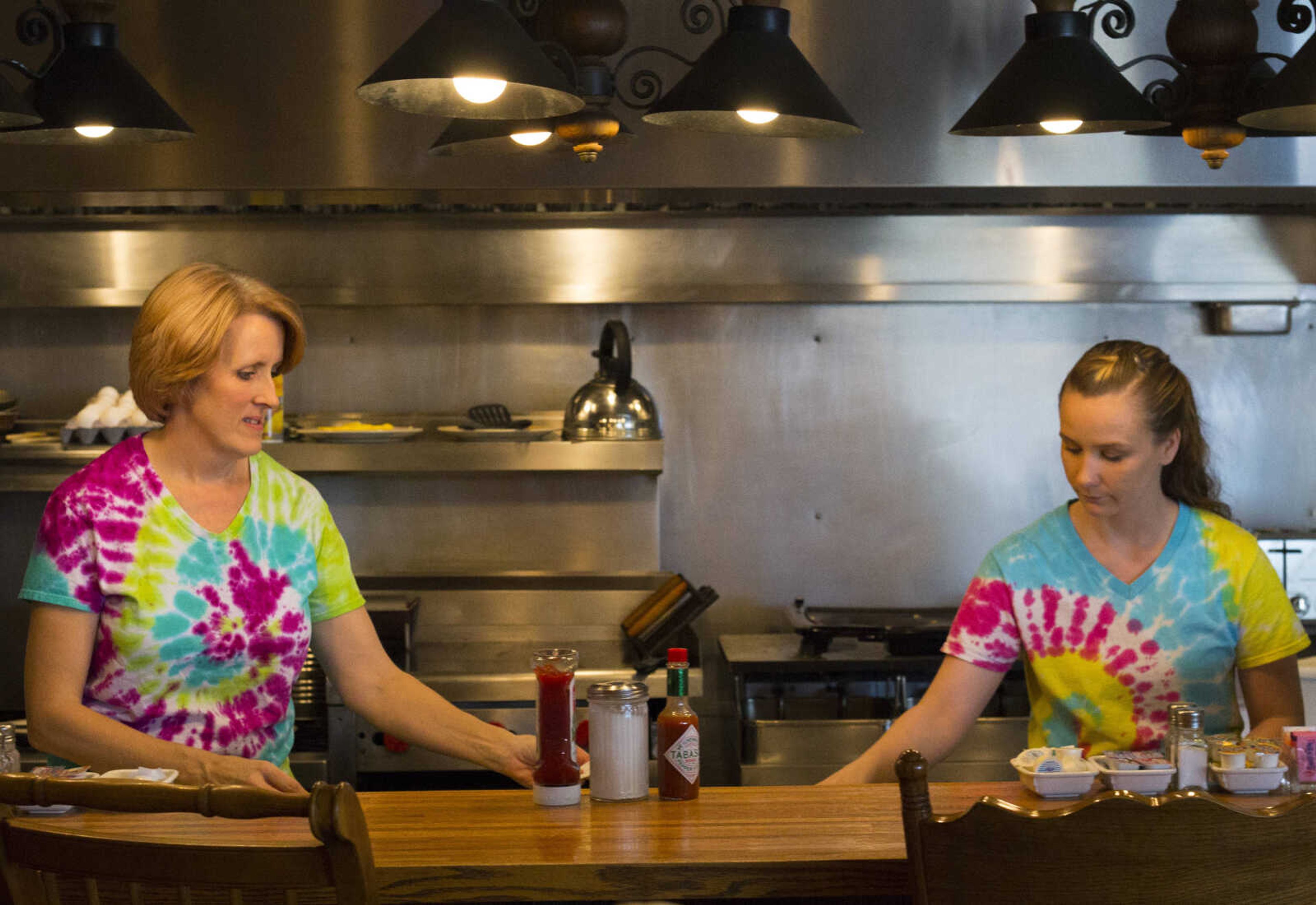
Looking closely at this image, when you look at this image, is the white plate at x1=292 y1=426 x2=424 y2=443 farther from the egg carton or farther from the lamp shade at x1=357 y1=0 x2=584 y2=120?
the lamp shade at x1=357 y1=0 x2=584 y2=120

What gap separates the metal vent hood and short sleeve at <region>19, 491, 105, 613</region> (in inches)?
66.5

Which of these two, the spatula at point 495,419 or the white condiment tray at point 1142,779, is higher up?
the spatula at point 495,419

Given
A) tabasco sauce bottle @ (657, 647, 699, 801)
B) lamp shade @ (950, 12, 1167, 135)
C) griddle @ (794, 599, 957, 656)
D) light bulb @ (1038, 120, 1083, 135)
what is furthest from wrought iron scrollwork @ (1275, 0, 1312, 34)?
griddle @ (794, 599, 957, 656)

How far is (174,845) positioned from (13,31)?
3.06 m

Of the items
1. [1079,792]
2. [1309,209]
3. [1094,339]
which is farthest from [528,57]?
[1309,209]

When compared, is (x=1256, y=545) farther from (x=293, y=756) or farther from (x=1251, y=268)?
(x=293, y=756)

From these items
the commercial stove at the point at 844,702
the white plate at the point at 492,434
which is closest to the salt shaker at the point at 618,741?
the commercial stove at the point at 844,702

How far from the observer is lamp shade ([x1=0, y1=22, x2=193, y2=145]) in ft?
7.45

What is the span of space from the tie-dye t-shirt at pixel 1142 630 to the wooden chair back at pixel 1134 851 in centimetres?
87

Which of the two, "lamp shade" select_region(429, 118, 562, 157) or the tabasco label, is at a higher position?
"lamp shade" select_region(429, 118, 562, 157)

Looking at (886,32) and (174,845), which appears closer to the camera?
(174,845)

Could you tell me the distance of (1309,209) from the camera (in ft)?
14.0

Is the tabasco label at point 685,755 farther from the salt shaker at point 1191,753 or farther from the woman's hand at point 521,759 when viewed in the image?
the salt shaker at point 1191,753

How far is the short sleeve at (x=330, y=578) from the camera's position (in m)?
2.28
